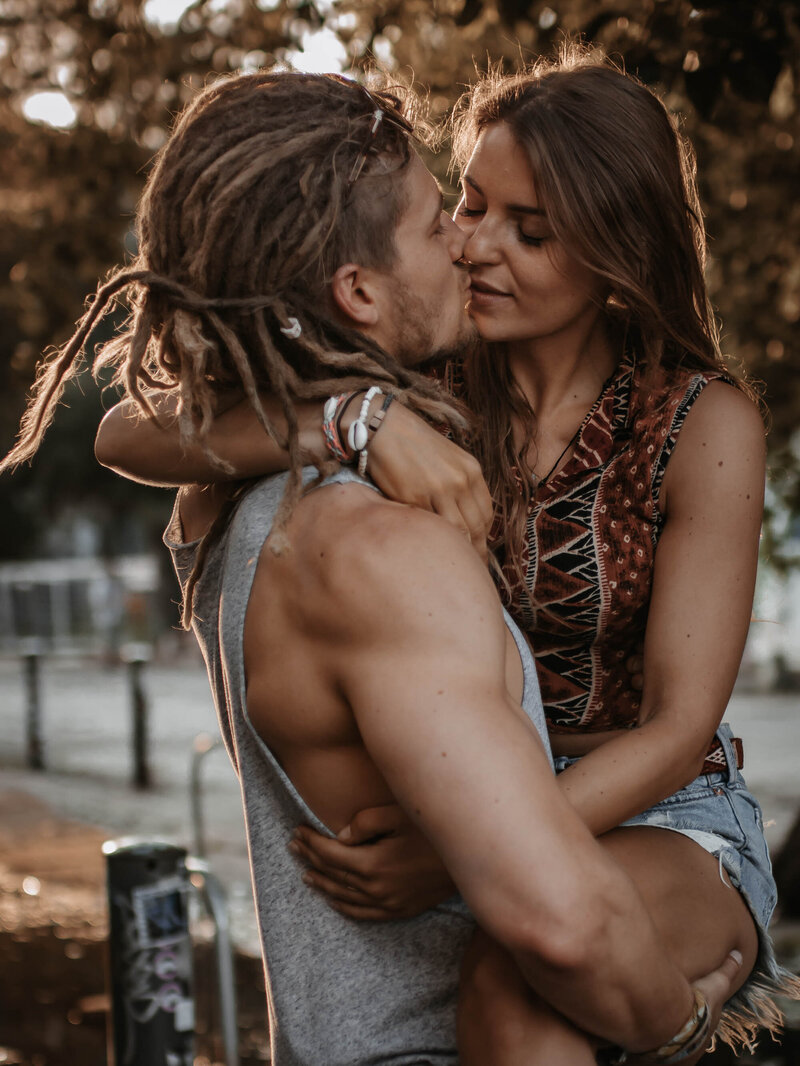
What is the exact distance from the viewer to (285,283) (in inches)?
78.9

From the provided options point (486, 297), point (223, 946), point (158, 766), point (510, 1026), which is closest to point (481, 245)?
point (486, 297)

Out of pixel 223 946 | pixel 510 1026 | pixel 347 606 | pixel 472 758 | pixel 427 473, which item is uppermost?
pixel 427 473

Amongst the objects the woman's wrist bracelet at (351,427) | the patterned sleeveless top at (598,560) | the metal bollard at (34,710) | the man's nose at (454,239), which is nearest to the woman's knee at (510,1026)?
the woman's wrist bracelet at (351,427)

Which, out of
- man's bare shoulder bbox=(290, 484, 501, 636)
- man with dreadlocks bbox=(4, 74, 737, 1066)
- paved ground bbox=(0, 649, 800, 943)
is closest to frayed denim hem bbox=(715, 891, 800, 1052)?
man with dreadlocks bbox=(4, 74, 737, 1066)

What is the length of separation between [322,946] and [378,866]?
206mm

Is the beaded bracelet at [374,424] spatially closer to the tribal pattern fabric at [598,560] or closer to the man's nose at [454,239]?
the man's nose at [454,239]

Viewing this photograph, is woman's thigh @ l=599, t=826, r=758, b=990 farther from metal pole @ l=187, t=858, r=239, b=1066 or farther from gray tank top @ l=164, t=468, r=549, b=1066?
metal pole @ l=187, t=858, r=239, b=1066

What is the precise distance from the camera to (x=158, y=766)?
13164 millimetres

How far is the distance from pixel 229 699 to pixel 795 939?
5.58m

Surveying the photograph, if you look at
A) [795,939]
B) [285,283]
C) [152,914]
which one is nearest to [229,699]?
[285,283]

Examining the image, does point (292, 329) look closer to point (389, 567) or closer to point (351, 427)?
point (351, 427)

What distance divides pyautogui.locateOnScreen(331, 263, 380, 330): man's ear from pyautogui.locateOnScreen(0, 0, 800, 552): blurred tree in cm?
312

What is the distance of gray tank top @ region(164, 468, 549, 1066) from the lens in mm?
1938

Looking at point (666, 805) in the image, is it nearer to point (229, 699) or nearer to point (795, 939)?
point (229, 699)
